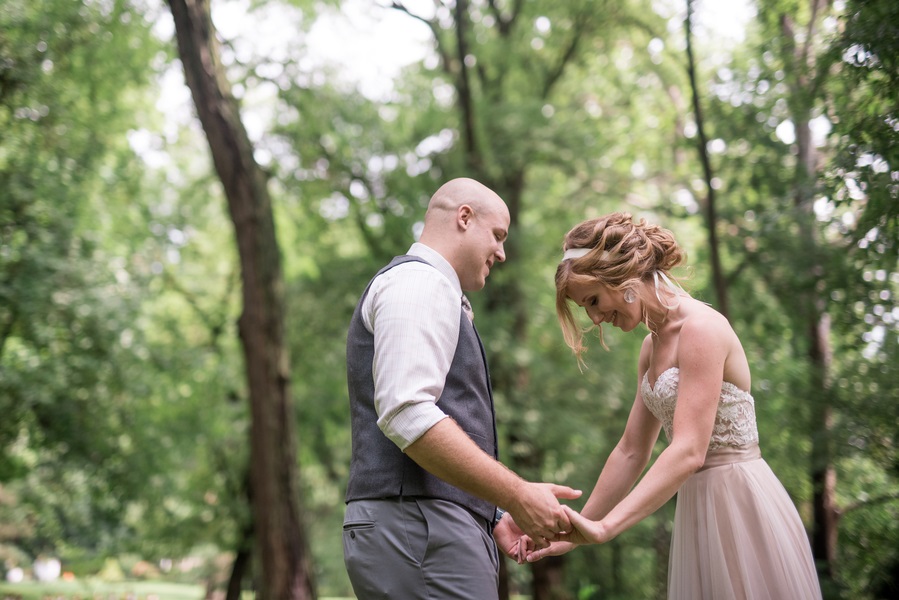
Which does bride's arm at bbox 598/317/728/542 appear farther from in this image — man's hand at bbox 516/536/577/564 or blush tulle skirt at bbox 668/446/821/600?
man's hand at bbox 516/536/577/564

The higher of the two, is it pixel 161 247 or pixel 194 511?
pixel 161 247

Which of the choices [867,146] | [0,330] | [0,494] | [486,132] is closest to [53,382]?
[0,330]

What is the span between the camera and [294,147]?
14562 mm

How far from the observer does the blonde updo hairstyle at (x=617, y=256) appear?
10.6 ft

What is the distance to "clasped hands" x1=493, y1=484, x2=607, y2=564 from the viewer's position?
284 centimetres

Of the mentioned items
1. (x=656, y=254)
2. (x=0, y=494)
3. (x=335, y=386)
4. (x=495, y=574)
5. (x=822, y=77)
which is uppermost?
(x=822, y=77)

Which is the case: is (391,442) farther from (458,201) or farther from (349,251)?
(349,251)

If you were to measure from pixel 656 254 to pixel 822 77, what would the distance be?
4.07m

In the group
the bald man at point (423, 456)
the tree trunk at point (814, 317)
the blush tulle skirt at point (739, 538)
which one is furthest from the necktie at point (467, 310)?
the tree trunk at point (814, 317)

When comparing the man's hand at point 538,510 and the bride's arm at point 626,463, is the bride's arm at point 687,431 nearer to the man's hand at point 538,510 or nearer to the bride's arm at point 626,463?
the man's hand at point 538,510

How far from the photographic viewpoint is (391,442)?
2771 millimetres

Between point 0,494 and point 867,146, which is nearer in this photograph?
point 867,146

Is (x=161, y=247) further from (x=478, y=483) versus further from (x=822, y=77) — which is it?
(x=478, y=483)

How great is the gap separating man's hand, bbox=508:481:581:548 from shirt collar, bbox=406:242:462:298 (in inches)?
28.0
